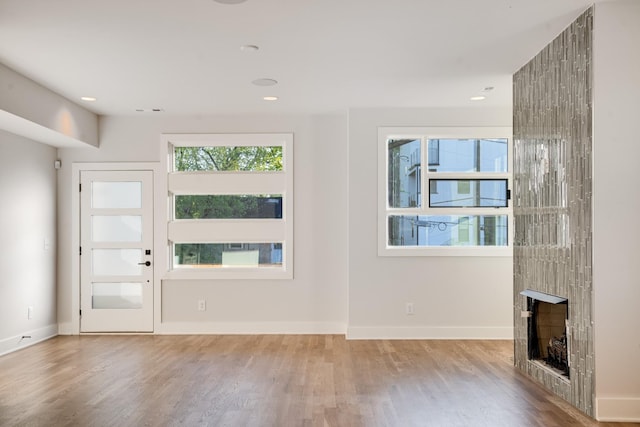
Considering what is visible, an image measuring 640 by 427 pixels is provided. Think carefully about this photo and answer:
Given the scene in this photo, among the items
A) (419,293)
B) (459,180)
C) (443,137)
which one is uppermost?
(443,137)

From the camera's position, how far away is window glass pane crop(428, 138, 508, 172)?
5953 millimetres

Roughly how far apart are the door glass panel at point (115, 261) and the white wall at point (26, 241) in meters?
0.51

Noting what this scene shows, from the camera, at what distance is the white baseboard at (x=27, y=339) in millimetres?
5141

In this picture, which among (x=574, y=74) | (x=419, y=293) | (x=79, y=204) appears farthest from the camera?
(x=79, y=204)

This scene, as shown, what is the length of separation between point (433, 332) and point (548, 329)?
1.82m

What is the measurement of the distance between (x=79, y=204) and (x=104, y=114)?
1.19 meters

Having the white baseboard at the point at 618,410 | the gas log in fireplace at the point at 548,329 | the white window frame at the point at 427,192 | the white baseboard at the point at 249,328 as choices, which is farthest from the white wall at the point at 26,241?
the white baseboard at the point at 618,410

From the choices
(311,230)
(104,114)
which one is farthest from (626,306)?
(104,114)

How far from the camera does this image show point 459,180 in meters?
5.94

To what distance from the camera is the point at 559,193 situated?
364cm

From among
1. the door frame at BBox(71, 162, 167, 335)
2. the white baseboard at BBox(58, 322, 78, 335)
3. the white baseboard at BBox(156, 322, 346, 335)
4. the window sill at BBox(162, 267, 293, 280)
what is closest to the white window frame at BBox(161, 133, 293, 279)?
the window sill at BBox(162, 267, 293, 280)

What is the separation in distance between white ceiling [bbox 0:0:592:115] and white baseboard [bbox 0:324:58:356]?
2.70m

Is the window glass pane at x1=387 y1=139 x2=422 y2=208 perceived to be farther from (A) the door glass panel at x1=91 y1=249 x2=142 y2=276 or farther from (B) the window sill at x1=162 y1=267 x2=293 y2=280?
(A) the door glass panel at x1=91 y1=249 x2=142 y2=276

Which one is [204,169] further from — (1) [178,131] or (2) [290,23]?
→ (2) [290,23]
